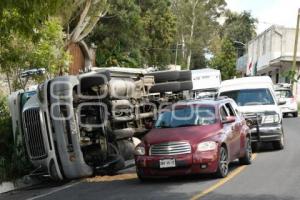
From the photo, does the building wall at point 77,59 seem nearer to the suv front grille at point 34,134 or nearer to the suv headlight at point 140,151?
the suv front grille at point 34,134

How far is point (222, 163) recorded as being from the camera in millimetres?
12602

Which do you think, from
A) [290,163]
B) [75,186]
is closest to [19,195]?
[75,186]

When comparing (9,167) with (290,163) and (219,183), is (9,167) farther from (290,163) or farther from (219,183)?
(290,163)

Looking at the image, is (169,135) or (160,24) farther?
(160,24)

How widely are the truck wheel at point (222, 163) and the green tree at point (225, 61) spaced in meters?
73.8

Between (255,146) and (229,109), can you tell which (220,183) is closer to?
(229,109)

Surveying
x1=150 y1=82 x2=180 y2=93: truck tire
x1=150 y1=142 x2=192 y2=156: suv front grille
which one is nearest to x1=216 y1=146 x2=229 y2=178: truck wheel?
x1=150 y1=142 x2=192 y2=156: suv front grille

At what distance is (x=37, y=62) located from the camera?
18.7 meters

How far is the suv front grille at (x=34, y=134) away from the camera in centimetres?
1406

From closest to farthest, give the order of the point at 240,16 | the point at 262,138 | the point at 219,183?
the point at 219,183 → the point at 262,138 → the point at 240,16

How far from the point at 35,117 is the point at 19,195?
6.97 ft

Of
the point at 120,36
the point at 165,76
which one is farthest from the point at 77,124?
the point at 120,36

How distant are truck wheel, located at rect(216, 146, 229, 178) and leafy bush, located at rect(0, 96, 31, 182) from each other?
15.3 feet

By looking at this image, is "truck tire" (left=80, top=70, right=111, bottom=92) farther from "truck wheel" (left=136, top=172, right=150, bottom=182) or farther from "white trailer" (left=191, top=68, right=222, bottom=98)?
"white trailer" (left=191, top=68, right=222, bottom=98)
